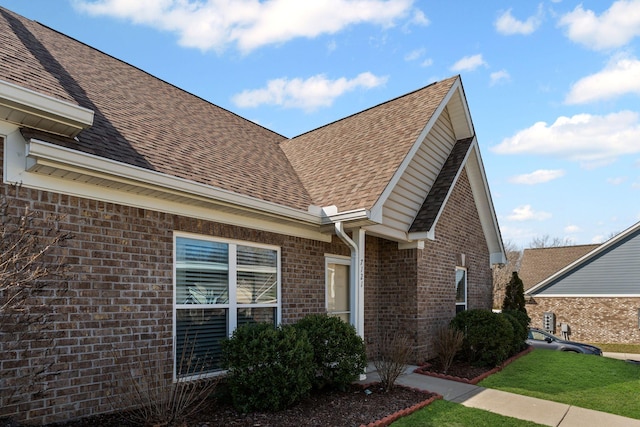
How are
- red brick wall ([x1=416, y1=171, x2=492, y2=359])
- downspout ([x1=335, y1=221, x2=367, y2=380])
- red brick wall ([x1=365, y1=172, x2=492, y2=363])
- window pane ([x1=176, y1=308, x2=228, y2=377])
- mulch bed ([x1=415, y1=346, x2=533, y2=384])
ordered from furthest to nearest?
red brick wall ([x1=416, y1=171, x2=492, y2=359]), red brick wall ([x1=365, y1=172, x2=492, y2=363]), mulch bed ([x1=415, y1=346, x2=533, y2=384]), downspout ([x1=335, y1=221, x2=367, y2=380]), window pane ([x1=176, y1=308, x2=228, y2=377])

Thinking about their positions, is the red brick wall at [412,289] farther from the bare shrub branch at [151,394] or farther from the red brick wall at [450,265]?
the bare shrub branch at [151,394]

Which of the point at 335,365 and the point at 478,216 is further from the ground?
the point at 478,216

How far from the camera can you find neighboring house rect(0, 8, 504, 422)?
4.98 metres

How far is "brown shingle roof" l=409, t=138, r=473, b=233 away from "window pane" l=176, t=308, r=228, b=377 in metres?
5.09

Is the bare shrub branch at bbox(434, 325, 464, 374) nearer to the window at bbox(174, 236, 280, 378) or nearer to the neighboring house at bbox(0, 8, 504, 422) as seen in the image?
the neighboring house at bbox(0, 8, 504, 422)

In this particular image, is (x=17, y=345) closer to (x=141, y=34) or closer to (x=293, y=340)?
(x=293, y=340)

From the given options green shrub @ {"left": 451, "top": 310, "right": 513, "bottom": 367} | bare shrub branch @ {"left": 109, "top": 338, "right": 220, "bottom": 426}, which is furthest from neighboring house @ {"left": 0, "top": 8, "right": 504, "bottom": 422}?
green shrub @ {"left": 451, "top": 310, "right": 513, "bottom": 367}

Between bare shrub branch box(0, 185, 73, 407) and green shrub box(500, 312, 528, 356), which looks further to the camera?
green shrub box(500, 312, 528, 356)

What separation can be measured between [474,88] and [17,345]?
1197 centimetres

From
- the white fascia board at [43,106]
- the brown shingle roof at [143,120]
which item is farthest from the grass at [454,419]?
the white fascia board at [43,106]

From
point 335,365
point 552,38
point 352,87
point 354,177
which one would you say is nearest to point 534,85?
point 552,38

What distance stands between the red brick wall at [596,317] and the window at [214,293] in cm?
2504

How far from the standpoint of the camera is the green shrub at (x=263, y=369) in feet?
18.9

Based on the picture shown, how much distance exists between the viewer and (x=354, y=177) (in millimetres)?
9125
